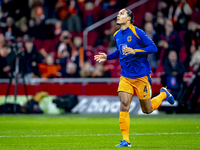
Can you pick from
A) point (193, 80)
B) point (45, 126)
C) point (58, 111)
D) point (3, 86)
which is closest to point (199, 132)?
point (45, 126)

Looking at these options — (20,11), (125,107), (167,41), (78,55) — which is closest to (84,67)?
(78,55)

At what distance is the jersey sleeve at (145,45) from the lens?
7.69m

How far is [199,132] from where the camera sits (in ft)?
32.0

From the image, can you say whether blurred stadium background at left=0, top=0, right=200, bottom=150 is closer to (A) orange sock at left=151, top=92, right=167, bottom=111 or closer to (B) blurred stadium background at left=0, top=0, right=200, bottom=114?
(B) blurred stadium background at left=0, top=0, right=200, bottom=114

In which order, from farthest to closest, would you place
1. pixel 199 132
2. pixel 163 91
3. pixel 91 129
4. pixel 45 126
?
pixel 45 126 → pixel 91 129 → pixel 199 132 → pixel 163 91

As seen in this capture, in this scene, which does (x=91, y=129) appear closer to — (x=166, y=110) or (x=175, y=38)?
(x=166, y=110)

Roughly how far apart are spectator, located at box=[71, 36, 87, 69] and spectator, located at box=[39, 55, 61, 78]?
0.83m

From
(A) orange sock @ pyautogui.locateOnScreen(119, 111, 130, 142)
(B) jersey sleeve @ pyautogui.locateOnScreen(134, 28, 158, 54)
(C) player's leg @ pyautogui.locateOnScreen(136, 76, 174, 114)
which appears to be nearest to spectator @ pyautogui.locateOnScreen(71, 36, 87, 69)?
(C) player's leg @ pyautogui.locateOnScreen(136, 76, 174, 114)

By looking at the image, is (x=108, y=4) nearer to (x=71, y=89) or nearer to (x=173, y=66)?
(x=173, y=66)

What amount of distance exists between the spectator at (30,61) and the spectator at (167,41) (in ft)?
15.3

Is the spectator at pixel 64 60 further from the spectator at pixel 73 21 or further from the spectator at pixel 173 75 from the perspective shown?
the spectator at pixel 173 75

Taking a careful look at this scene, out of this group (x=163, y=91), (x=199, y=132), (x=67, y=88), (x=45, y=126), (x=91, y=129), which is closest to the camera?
(x=163, y=91)

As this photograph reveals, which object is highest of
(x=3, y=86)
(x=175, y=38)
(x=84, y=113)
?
(x=175, y=38)

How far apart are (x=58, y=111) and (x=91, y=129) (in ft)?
17.5
